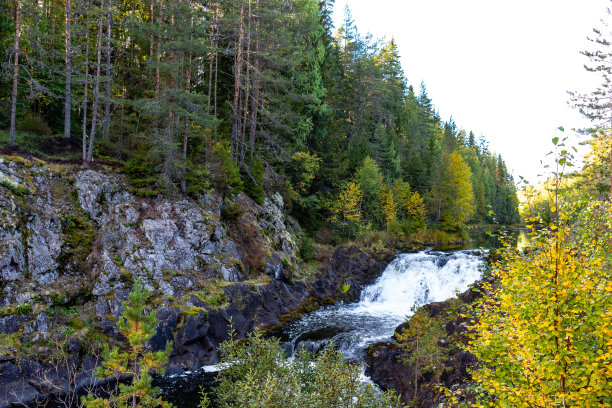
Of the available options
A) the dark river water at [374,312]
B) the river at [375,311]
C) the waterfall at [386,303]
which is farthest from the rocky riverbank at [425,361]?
the waterfall at [386,303]

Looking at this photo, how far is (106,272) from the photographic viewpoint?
14547 mm

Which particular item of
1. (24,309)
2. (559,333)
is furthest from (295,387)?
(24,309)

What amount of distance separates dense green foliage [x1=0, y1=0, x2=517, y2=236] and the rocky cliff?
1842 millimetres

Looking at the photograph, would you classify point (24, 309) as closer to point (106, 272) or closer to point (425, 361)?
point (106, 272)

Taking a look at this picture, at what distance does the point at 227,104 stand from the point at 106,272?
1602 centimetres

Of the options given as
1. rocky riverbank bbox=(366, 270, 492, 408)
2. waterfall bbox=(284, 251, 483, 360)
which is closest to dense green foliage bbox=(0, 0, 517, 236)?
rocky riverbank bbox=(366, 270, 492, 408)

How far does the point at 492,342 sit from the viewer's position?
495cm

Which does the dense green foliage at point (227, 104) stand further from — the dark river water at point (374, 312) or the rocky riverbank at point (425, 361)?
the dark river water at point (374, 312)

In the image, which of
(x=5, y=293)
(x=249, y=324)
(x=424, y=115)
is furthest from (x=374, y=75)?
(x=5, y=293)

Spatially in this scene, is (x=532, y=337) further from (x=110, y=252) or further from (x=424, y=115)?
(x=424, y=115)

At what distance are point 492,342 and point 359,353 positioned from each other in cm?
1007

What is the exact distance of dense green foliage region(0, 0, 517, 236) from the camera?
18703 mm

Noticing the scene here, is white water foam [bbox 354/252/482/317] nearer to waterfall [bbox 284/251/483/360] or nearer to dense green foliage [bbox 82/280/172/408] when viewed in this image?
waterfall [bbox 284/251/483/360]

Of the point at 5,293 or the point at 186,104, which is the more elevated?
the point at 186,104
